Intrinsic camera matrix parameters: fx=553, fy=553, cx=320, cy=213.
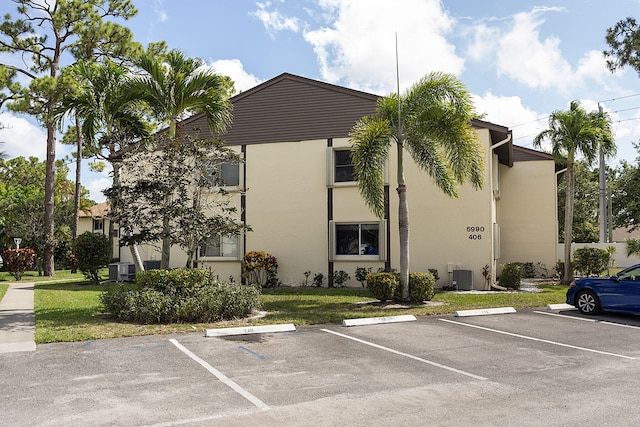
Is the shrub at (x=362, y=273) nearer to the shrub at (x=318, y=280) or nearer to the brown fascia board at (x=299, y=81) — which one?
the shrub at (x=318, y=280)

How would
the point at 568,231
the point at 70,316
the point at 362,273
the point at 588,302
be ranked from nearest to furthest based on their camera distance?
the point at 70,316
the point at 588,302
the point at 362,273
the point at 568,231

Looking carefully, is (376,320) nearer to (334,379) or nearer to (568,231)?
(334,379)

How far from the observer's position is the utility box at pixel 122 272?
22.8 metres

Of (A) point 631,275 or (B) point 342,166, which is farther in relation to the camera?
(B) point 342,166

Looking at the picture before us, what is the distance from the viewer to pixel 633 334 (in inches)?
423

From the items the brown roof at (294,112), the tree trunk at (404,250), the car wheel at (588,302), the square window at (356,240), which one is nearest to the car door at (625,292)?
the car wheel at (588,302)

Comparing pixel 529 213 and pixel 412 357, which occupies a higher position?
pixel 529 213

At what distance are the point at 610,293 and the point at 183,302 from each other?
9.93 metres

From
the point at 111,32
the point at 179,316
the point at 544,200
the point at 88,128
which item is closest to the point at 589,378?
the point at 179,316

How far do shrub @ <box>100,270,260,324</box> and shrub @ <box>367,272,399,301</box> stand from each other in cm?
325

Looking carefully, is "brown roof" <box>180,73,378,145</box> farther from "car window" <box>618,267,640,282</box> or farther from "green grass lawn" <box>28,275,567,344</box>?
"car window" <box>618,267,640,282</box>

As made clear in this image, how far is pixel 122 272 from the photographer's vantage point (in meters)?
22.7

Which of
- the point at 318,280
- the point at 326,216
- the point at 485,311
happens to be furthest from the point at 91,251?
the point at 485,311

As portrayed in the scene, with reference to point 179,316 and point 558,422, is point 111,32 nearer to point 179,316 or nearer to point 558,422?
point 179,316
